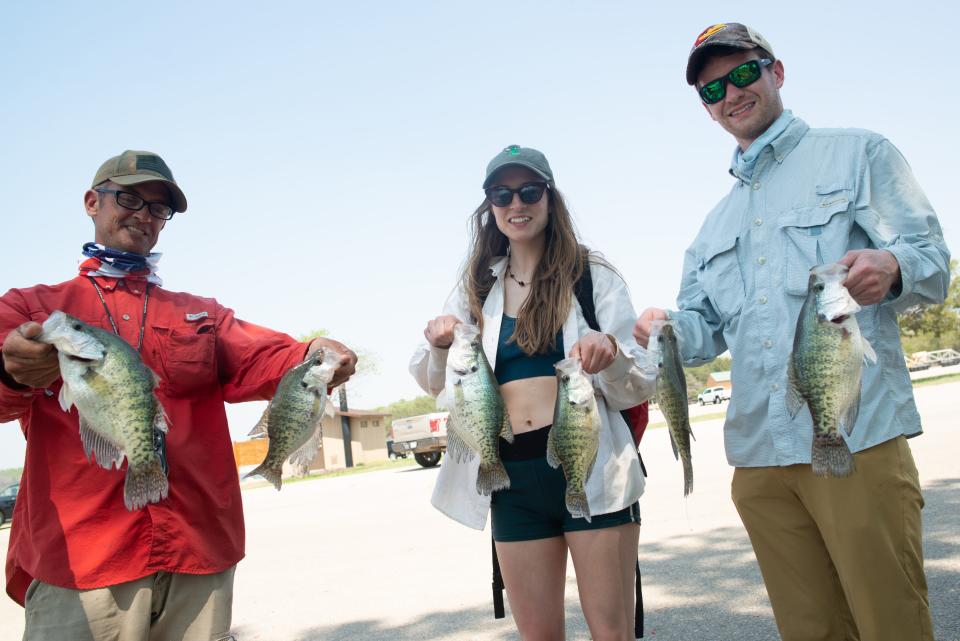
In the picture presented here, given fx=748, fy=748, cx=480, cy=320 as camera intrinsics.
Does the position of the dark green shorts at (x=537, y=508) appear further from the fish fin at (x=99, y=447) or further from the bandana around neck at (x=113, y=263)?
the bandana around neck at (x=113, y=263)

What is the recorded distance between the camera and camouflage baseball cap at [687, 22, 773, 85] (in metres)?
3.65

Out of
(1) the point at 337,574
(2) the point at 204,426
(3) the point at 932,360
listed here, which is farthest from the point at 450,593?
(3) the point at 932,360

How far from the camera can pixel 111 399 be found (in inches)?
119

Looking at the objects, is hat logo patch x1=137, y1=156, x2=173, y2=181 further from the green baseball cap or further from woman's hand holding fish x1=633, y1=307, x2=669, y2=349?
woman's hand holding fish x1=633, y1=307, x2=669, y2=349

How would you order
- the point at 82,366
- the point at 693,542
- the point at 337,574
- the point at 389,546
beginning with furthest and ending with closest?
the point at 389,546, the point at 337,574, the point at 693,542, the point at 82,366

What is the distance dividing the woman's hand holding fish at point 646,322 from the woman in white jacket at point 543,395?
0.10 meters

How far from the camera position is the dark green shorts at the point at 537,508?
3.65m

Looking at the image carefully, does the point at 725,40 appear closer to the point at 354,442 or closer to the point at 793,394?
the point at 793,394

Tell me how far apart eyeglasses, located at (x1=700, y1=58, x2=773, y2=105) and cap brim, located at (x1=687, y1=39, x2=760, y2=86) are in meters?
0.08

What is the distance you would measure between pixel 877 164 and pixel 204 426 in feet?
11.2

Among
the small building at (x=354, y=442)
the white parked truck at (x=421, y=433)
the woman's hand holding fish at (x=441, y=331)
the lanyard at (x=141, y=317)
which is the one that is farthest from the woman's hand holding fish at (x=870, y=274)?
the small building at (x=354, y=442)

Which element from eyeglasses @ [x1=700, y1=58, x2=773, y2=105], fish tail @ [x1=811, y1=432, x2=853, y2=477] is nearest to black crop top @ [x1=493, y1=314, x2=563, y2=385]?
fish tail @ [x1=811, y1=432, x2=853, y2=477]

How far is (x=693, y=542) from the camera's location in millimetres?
8586

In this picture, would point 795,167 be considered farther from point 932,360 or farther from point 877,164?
point 932,360
